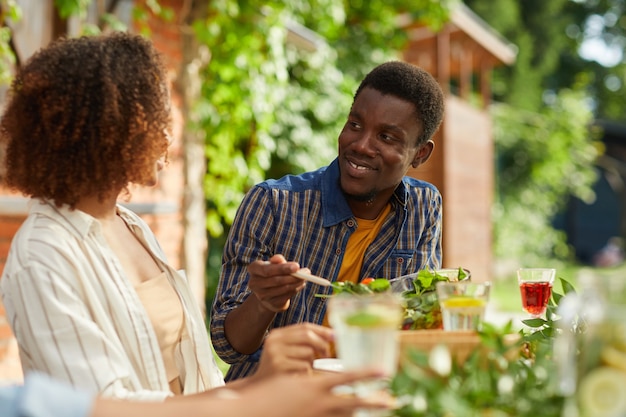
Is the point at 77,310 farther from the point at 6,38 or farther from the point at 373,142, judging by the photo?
the point at 6,38

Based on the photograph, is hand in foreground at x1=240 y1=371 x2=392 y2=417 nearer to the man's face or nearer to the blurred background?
the blurred background

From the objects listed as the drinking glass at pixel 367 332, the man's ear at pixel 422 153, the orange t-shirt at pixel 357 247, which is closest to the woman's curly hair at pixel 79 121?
the drinking glass at pixel 367 332

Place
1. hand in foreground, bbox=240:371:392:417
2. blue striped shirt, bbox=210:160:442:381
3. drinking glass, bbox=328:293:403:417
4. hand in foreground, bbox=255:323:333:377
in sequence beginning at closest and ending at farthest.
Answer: hand in foreground, bbox=240:371:392:417, drinking glass, bbox=328:293:403:417, hand in foreground, bbox=255:323:333:377, blue striped shirt, bbox=210:160:442:381

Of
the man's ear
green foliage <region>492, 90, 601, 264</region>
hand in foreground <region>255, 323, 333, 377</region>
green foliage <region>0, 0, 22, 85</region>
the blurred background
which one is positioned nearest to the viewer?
hand in foreground <region>255, 323, 333, 377</region>

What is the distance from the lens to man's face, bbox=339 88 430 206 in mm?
2773

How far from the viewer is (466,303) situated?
1861mm

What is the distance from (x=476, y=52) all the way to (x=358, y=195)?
39.5 ft

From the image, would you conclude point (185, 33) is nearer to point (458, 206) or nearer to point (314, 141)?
point (314, 141)

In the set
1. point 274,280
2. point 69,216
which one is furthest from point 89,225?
point 274,280

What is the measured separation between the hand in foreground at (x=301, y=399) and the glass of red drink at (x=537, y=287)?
1173mm

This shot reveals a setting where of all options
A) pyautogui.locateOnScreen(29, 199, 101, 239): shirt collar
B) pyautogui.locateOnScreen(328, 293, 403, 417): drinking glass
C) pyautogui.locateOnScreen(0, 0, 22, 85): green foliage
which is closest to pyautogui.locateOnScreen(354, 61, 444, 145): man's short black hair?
pyautogui.locateOnScreen(29, 199, 101, 239): shirt collar

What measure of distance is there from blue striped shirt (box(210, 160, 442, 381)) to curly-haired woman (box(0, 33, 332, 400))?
22.9 inches

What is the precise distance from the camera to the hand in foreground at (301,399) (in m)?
1.30

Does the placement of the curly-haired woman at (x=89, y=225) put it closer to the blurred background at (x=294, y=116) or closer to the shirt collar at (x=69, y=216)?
the shirt collar at (x=69, y=216)
